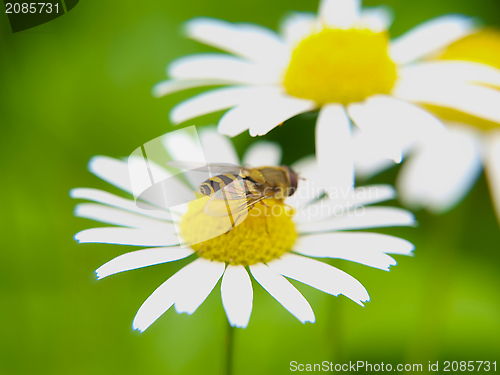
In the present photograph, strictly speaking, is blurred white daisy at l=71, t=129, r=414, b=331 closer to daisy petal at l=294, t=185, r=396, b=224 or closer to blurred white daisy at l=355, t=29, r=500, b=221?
daisy petal at l=294, t=185, r=396, b=224

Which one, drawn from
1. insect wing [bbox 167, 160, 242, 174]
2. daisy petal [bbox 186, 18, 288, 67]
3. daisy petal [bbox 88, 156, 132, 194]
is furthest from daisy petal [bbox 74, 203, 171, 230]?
daisy petal [bbox 186, 18, 288, 67]

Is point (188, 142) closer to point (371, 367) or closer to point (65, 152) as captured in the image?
point (65, 152)

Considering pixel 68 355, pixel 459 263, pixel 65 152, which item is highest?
pixel 65 152

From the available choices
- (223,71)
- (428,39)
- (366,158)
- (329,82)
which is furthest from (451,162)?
(223,71)

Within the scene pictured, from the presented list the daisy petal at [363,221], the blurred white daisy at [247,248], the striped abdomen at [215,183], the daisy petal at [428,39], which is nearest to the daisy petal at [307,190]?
the blurred white daisy at [247,248]

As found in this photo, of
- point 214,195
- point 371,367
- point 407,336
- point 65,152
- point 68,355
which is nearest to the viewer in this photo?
point 214,195

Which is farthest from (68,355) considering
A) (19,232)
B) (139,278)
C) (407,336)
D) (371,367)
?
(407,336)

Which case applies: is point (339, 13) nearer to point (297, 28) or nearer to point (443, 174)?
point (297, 28)
